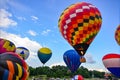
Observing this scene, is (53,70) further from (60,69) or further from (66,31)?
(66,31)

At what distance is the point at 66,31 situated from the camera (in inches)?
950

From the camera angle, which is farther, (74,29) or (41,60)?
(41,60)

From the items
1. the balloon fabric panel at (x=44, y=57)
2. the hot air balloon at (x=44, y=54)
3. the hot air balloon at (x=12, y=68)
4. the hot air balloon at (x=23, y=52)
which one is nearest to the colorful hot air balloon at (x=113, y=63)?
the hot air balloon at (x=12, y=68)

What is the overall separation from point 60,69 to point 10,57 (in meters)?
96.9

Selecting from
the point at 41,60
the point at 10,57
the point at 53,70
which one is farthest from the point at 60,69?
the point at 10,57

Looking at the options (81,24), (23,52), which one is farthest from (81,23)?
(23,52)

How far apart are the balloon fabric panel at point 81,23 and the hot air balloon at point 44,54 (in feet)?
75.6

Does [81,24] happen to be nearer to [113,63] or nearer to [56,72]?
[113,63]

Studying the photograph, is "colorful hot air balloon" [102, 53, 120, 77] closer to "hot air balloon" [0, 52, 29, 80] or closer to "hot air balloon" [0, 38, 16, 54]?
"hot air balloon" [0, 38, 16, 54]

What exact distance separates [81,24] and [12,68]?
1378 centimetres

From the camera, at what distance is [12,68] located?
10320mm

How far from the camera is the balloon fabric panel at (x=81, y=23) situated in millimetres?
23516

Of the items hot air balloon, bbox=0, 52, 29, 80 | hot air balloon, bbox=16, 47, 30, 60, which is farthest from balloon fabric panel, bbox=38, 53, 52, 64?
hot air balloon, bbox=0, 52, 29, 80

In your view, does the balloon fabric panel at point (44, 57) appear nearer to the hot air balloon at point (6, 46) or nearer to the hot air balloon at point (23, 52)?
the hot air balloon at point (23, 52)
